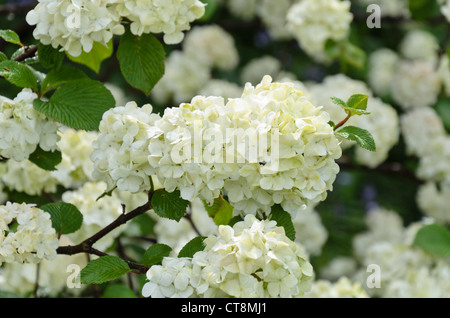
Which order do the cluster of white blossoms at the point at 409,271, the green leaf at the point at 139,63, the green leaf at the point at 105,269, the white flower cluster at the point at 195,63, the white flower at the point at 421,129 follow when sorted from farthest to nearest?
the white flower cluster at the point at 195,63 → the white flower at the point at 421,129 → the cluster of white blossoms at the point at 409,271 → the green leaf at the point at 139,63 → the green leaf at the point at 105,269

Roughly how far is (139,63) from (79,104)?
0.50ft

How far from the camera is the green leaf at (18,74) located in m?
1.15

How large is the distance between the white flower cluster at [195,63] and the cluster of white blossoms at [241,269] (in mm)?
1988

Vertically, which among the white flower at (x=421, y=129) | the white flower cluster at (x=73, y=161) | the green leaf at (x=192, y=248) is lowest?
the white flower at (x=421, y=129)

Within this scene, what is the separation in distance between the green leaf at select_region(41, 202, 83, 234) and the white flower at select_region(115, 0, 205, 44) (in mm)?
357

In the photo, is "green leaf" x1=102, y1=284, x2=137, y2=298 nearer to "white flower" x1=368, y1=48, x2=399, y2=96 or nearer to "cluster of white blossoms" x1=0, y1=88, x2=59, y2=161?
"cluster of white blossoms" x1=0, y1=88, x2=59, y2=161

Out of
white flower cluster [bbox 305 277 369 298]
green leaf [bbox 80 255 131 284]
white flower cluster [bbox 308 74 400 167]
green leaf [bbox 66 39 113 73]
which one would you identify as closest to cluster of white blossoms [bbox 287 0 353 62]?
white flower cluster [bbox 308 74 400 167]

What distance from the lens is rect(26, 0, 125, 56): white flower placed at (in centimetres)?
115

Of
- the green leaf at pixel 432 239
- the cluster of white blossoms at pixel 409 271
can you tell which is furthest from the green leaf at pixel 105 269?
the green leaf at pixel 432 239

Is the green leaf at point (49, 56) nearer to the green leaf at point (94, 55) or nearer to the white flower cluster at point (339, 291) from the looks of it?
the green leaf at point (94, 55)

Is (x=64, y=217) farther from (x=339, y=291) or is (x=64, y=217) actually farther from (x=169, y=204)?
(x=339, y=291)

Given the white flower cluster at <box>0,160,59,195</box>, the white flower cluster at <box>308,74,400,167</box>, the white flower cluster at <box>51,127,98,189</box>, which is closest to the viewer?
the white flower cluster at <box>0,160,59,195</box>

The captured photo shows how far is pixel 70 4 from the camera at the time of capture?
1147 millimetres
